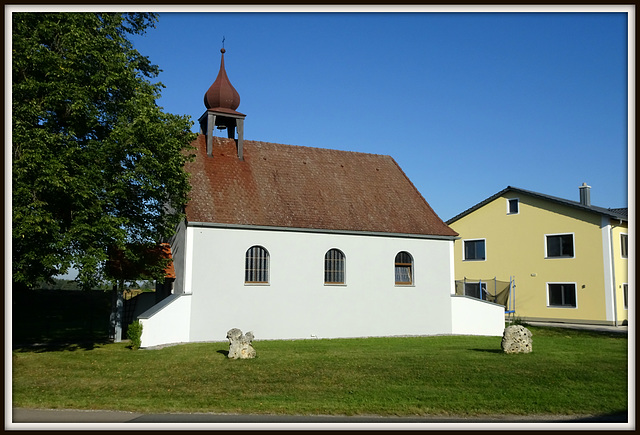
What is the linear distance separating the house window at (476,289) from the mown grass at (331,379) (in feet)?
46.9

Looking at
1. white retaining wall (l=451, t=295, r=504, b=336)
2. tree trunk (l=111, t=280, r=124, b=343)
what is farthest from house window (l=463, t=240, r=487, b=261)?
tree trunk (l=111, t=280, r=124, b=343)

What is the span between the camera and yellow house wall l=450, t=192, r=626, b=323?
28734 millimetres

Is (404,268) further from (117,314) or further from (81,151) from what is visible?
(81,151)

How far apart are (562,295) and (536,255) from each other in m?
2.64

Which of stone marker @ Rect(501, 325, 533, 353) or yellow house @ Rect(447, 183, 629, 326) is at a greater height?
yellow house @ Rect(447, 183, 629, 326)

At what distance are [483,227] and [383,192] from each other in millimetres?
11580

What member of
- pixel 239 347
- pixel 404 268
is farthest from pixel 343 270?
pixel 239 347

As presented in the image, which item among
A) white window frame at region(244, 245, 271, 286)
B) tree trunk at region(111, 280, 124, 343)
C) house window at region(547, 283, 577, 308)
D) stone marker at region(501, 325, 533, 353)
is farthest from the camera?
house window at region(547, 283, 577, 308)

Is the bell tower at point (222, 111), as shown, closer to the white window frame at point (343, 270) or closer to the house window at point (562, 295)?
the white window frame at point (343, 270)

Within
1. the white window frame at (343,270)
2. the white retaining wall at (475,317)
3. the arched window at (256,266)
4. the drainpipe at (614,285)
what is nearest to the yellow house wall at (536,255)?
the drainpipe at (614,285)

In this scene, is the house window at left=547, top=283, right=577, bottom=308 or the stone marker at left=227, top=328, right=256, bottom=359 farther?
the house window at left=547, top=283, right=577, bottom=308

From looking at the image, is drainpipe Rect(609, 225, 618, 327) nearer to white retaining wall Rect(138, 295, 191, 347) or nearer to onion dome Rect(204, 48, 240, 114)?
onion dome Rect(204, 48, 240, 114)

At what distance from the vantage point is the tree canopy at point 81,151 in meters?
14.6

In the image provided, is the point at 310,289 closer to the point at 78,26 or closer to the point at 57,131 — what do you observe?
the point at 57,131
